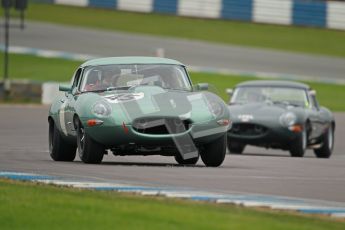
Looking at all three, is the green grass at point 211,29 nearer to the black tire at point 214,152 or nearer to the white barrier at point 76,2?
the white barrier at point 76,2

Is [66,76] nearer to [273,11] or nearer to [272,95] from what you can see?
[273,11]

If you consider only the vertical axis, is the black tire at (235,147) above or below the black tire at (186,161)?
below

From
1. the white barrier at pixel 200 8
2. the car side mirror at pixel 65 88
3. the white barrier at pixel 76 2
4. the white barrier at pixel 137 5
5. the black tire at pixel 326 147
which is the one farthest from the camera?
the white barrier at pixel 76 2

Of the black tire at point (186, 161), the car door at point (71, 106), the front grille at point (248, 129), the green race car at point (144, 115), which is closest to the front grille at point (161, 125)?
the green race car at point (144, 115)

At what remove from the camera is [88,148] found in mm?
13250

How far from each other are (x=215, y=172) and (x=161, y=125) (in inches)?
33.2

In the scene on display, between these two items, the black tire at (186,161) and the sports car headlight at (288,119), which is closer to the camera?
the black tire at (186,161)

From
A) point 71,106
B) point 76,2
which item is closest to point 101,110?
point 71,106

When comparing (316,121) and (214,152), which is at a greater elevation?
(214,152)

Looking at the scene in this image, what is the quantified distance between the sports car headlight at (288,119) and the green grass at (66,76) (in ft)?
35.0

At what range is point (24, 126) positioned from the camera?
22.4 meters

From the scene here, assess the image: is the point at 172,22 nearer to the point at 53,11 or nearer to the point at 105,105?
the point at 53,11

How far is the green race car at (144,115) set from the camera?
13.0 metres

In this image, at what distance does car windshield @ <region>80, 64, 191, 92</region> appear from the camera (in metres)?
14.0
